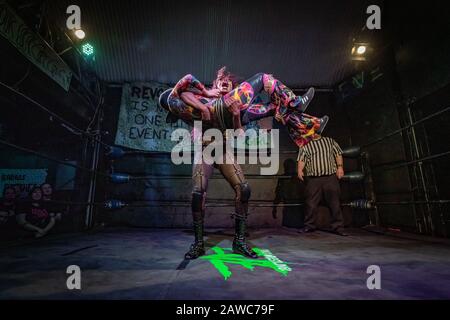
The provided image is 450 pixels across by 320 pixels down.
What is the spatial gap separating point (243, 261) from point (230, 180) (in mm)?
771

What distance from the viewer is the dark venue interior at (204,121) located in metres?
2.18

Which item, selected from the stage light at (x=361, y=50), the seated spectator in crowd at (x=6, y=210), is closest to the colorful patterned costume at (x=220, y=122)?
the stage light at (x=361, y=50)

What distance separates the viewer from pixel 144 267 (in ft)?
5.27

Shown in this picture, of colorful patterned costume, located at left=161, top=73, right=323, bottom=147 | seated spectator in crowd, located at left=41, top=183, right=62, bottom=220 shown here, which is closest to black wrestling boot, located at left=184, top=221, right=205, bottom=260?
colorful patterned costume, located at left=161, top=73, right=323, bottom=147

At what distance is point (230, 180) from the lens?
2.29 metres

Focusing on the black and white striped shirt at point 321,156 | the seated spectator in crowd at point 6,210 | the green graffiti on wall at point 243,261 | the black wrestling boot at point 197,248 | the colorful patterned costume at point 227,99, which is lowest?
the green graffiti on wall at point 243,261

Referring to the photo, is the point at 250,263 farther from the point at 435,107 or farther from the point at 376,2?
the point at 376,2

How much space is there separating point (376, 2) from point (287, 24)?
1455mm

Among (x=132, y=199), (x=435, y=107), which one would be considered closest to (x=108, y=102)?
(x=132, y=199)

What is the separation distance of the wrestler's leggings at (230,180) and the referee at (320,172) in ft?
6.02

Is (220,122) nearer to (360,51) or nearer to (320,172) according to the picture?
(320,172)

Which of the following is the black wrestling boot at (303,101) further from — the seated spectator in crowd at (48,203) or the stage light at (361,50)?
the seated spectator in crowd at (48,203)

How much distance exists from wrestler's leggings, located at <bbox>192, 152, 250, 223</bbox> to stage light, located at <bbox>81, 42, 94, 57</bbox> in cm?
332

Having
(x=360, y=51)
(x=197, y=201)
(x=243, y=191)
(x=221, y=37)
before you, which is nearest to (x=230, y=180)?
(x=243, y=191)
